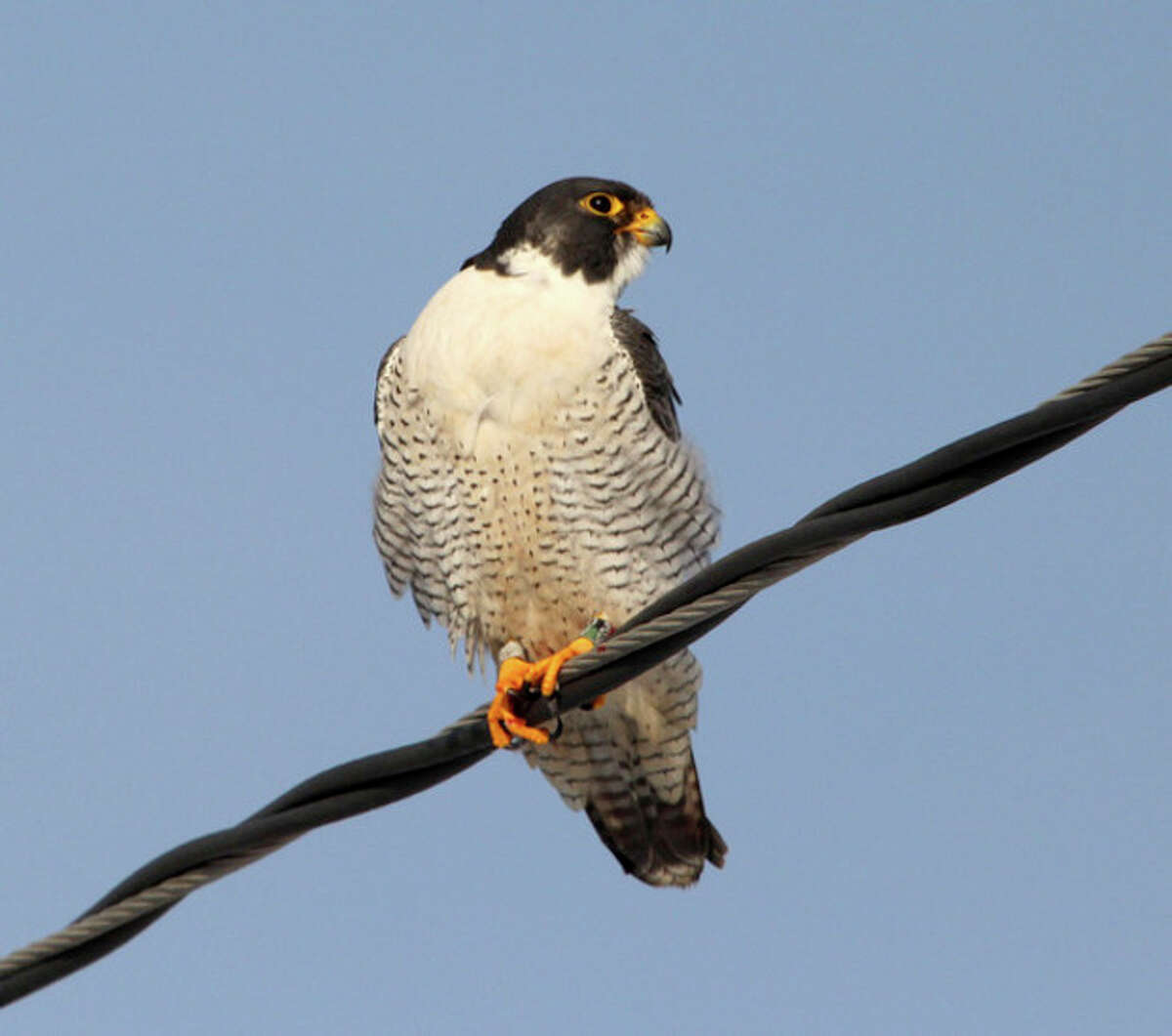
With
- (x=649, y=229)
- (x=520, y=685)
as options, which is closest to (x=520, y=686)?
(x=520, y=685)

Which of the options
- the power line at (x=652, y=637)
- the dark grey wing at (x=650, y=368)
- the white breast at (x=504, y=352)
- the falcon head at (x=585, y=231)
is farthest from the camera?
the falcon head at (x=585, y=231)

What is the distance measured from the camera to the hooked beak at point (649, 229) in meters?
7.02

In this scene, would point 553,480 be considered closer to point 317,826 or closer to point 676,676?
point 676,676

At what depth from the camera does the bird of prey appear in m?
6.13

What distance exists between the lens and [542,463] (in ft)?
20.0

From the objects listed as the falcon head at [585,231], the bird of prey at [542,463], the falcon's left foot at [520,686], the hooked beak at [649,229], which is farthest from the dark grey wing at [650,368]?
the falcon's left foot at [520,686]

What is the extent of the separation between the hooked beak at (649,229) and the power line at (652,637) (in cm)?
332

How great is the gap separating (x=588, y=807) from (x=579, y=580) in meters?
1.28

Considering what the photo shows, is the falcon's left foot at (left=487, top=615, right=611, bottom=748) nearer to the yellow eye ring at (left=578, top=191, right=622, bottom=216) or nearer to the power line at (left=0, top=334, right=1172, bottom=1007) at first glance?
the power line at (left=0, top=334, right=1172, bottom=1007)

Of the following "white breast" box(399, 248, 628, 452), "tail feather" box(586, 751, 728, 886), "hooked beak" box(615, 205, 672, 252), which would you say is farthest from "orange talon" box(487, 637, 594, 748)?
"hooked beak" box(615, 205, 672, 252)

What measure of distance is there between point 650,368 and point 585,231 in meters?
0.72

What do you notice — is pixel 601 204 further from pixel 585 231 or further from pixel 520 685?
pixel 520 685

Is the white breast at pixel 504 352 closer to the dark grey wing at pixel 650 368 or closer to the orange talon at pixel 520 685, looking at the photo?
the dark grey wing at pixel 650 368

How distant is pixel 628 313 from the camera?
660 centimetres
